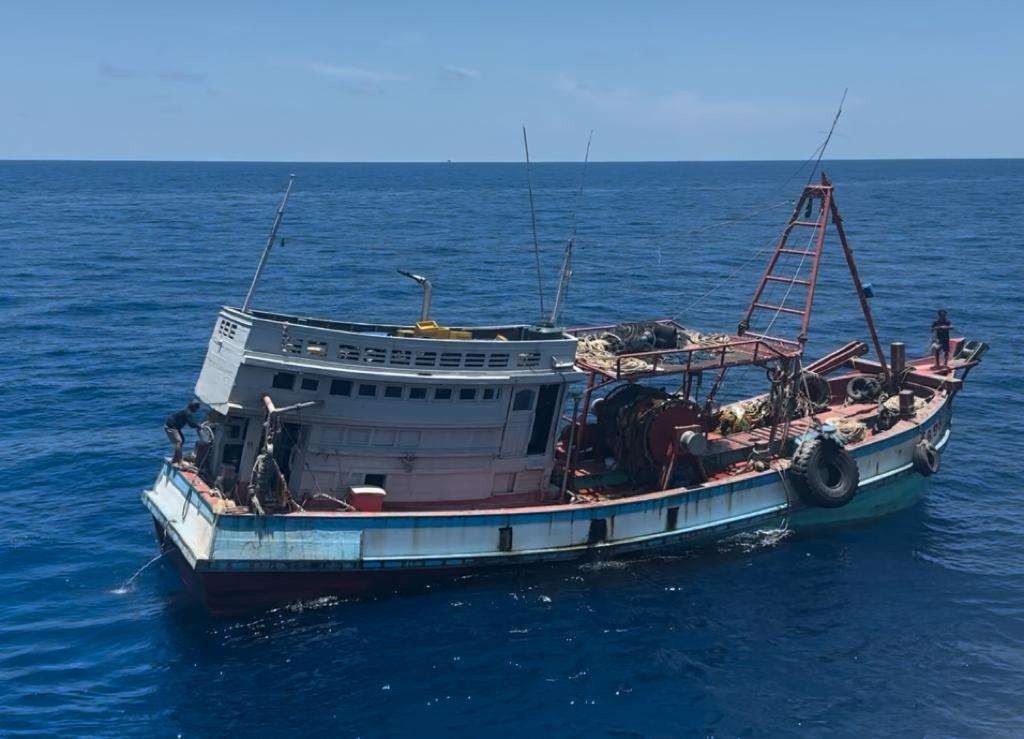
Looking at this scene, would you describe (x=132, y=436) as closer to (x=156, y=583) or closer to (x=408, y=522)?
(x=156, y=583)

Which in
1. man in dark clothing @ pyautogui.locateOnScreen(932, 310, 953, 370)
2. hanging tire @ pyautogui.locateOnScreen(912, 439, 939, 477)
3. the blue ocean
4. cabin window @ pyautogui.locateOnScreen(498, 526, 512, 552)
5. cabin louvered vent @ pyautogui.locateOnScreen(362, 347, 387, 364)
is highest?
man in dark clothing @ pyautogui.locateOnScreen(932, 310, 953, 370)

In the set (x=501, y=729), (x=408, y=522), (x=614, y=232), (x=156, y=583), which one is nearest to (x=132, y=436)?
(x=156, y=583)

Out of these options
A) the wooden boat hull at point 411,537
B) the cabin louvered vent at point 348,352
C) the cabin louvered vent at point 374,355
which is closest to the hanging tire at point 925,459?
the wooden boat hull at point 411,537

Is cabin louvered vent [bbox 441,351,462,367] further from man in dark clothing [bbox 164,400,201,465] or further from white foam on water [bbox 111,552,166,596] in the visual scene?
white foam on water [bbox 111,552,166,596]

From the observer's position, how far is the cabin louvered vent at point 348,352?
22.3 meters

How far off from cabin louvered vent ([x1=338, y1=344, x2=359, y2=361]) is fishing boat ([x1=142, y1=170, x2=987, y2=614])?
0.17 ft

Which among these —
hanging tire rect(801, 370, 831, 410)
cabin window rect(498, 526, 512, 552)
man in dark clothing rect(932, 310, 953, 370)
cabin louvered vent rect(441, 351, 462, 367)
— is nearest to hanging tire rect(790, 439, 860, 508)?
hanging tire rect(801, 370, 831, 410)

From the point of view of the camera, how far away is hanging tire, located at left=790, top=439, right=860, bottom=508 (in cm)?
2630

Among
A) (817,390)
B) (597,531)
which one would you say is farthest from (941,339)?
(597,531)

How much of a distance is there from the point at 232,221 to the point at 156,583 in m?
88.4

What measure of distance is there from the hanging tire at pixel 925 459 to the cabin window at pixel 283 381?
18.7 metres

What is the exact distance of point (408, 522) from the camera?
73.8 feet

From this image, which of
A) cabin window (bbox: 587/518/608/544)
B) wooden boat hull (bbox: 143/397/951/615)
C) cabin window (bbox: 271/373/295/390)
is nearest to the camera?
wooden boat hull (bbox: 143/397/951/615)

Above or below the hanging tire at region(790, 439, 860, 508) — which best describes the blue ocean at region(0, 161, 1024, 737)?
below
